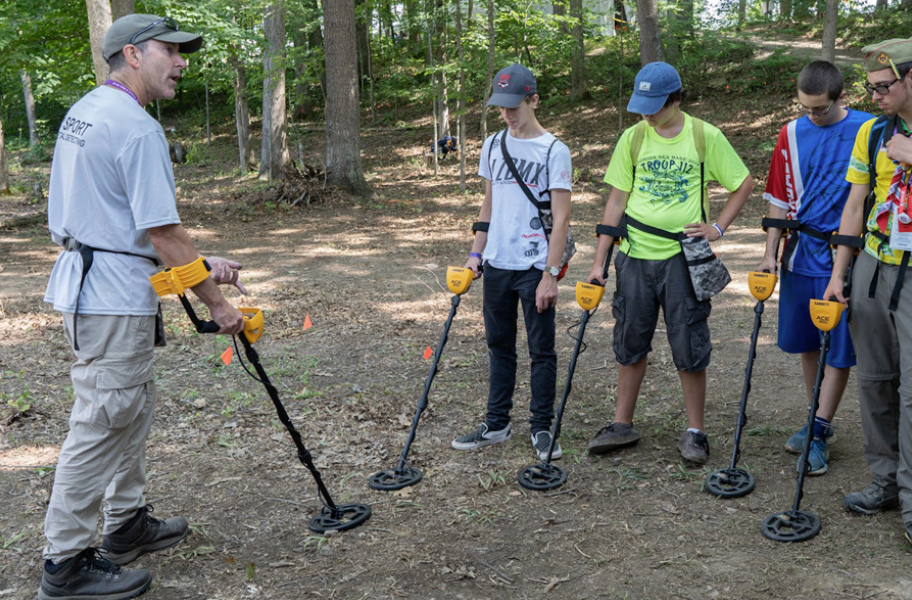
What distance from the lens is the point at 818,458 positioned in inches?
157

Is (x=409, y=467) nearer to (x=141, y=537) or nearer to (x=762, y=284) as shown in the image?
(x=141, y=537)

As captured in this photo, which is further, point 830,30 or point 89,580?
point 830,30

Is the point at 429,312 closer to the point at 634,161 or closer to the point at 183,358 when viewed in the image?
the point at 183,358

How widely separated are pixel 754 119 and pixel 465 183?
7.99 meters

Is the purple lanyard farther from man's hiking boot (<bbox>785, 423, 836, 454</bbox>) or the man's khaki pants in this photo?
man's hiking boot (<bbox>785, 423, 836, 454</bbox>)

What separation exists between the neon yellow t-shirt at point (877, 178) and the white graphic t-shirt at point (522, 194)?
137 cm

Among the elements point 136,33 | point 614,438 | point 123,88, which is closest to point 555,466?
point 614,438

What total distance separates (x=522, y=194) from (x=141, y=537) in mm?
2552

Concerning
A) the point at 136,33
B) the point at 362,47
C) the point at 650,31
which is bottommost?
the point at 136,33

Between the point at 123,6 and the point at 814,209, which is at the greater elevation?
the point at 123,6

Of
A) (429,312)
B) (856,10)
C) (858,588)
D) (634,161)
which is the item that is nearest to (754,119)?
(856,10)

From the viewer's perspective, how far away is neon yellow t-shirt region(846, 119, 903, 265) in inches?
130

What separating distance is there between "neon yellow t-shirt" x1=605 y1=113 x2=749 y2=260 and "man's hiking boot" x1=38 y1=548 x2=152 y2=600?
287 centimetres

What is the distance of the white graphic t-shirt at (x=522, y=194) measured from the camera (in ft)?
13.4
